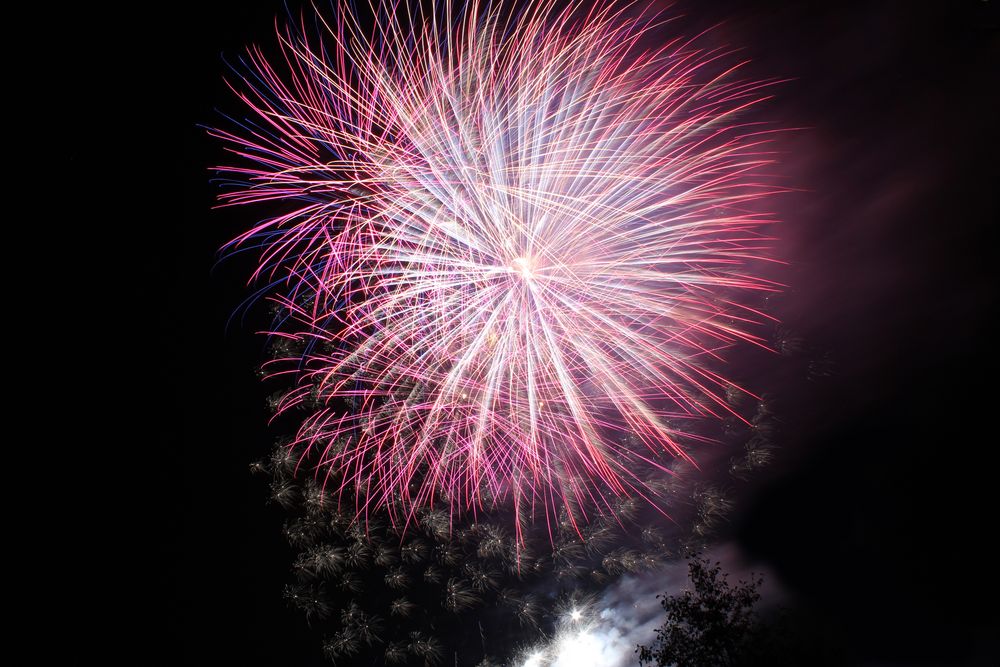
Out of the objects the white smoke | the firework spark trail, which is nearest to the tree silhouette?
the white smoke

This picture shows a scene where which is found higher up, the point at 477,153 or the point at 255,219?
the point at 255,219

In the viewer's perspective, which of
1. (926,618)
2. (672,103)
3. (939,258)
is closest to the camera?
(672,103)

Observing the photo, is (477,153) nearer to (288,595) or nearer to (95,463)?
(288,595)

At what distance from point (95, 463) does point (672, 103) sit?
1785 cm

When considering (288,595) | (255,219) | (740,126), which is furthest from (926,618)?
(255,219)

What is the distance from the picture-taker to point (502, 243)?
30.2 ft

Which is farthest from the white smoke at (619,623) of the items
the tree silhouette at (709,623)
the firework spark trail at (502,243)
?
the firework spark trail at (502,243)

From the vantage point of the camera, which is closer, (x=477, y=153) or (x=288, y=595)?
(x=477, y=153)

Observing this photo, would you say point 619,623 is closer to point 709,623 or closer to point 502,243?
point 709,623

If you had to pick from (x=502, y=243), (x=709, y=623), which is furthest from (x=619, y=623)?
(x=502, y=243)

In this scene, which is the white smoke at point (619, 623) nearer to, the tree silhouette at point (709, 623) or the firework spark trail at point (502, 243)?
the tree silhouette at point (709, 623)

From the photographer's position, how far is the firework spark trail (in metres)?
9.02

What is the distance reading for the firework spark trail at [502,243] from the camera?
9016 millimetres

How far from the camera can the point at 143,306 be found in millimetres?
11109
